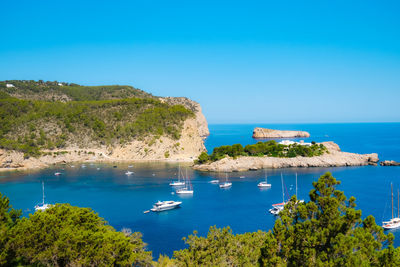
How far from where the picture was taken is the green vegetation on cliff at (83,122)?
102812mm

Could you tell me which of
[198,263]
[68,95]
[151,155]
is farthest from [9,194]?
[68,95]

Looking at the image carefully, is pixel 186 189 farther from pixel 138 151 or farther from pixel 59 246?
pixel 138 151

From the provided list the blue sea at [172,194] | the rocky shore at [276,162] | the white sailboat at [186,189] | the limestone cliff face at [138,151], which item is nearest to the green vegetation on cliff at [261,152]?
the rocky shore at [276,162]

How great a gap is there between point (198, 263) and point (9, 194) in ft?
173

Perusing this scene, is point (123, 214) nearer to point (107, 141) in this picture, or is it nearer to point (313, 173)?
point (313, 173)

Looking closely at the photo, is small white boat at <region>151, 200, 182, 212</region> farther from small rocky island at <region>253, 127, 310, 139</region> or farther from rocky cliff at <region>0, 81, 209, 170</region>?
small rocky island at <region>253, 127, 310, 139</region>

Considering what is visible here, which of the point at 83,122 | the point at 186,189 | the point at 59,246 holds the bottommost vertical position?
the point at 186,189

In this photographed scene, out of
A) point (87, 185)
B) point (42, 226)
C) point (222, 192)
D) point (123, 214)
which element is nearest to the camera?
point (42, 226)

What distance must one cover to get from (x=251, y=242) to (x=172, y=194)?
1523 inches

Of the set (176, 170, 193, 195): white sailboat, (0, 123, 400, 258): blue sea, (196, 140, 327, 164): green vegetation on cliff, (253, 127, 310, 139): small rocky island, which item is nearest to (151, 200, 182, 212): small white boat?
(0, 123, 400, 258): blue sea

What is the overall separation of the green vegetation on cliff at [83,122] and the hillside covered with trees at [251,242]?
8520 centimetres

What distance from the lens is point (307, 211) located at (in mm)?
15953

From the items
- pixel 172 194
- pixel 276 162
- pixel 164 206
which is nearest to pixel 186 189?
pixel 172 194

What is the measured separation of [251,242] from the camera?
2086cm
